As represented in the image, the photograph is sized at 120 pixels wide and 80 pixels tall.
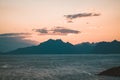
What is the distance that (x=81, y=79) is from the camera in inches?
2285

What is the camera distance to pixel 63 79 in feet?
192

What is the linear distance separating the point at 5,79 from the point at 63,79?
42.9 ft

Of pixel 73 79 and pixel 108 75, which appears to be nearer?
pixel 73 79

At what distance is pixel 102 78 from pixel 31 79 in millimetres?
15943

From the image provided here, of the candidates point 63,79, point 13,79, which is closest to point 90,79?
point 63,79

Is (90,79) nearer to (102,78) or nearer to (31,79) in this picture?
(102,78)

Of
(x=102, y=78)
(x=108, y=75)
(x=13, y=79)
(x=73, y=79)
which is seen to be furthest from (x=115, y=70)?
(x=13, y=79)

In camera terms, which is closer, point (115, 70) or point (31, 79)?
point (31, 79)

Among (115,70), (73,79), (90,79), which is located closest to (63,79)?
(73,79)

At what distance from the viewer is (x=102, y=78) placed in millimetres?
58438

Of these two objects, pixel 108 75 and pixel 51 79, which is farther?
pixel 108 75

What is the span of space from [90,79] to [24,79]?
14.7 meters

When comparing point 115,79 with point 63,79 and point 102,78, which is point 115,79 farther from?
point 63,79

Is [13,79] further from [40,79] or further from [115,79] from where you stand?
[115,79]
